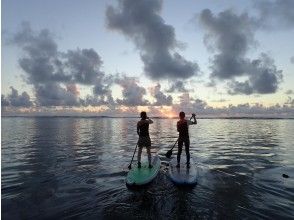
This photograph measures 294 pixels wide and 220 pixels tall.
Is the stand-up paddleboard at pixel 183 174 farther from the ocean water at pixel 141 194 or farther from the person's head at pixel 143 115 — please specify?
the person's head at pixel 143 115

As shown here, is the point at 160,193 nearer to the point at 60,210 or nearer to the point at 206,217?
the point at 206,217

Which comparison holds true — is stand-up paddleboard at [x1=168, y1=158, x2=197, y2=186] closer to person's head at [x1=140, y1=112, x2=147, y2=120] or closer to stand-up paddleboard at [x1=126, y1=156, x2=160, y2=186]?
stand-up paddleboard at [x1=126, y1=156, x2=160, y2=186]

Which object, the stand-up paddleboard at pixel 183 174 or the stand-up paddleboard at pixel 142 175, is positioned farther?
the stand-up paddleboard at pixel 183 174

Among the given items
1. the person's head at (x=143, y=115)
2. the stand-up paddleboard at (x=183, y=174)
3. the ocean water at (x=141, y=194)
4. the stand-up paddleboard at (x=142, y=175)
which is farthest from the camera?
the person's head at (x=143, y=115)

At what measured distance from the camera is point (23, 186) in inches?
572

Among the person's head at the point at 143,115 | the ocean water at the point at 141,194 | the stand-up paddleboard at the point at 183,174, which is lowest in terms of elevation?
the ocean water at the point at 141,194

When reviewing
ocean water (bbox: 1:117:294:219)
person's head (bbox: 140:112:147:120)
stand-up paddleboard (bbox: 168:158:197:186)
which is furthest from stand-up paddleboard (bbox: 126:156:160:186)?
person's head (bbox: 140:112:147:120)

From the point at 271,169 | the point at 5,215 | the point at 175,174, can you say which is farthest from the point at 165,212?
the point at 271,169

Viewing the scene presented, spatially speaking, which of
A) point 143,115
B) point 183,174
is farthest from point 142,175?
point 143,115

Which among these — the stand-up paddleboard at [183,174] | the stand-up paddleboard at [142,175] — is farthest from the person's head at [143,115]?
the stand-up paddleboard at [183,174]

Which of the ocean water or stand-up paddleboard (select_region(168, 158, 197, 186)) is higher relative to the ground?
stand-up paddleboard (select_region(168, 158, 197, 186))

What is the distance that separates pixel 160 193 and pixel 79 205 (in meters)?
3.59

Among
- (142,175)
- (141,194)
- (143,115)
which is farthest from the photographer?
(143,115)

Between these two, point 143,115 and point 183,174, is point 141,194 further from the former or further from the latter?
point 143,115
